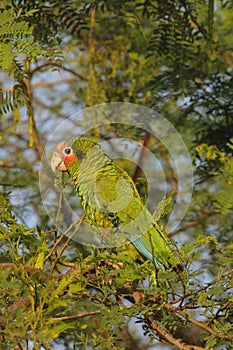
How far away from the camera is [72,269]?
1342 mm

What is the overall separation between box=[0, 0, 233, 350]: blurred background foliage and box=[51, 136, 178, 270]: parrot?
2.0 inches

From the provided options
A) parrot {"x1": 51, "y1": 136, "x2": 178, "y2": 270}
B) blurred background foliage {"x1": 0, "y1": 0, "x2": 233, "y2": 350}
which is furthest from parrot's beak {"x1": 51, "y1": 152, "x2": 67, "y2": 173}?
blurred background foliage {"x1": 0, "y1": 0, "x2": 233, "y2": 350}

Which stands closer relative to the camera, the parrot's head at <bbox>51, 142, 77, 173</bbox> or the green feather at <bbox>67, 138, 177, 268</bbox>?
the green feather at <bbox>67, 138, 177, 268</bbox>

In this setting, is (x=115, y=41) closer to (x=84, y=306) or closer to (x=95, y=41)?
(x=95, y=41)

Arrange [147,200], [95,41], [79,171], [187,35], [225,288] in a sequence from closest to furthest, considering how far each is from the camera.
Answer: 1. [225,288]
2. [147,200]
3. [79,171]
4. [187,35]
5. [95,41]

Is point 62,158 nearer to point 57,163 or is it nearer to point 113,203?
point 57,163

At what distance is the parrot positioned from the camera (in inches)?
51.7

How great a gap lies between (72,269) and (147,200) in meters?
0.23

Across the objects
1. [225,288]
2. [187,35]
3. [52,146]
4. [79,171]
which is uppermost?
[187,35]

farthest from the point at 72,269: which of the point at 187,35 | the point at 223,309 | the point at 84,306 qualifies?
the point at 187,35

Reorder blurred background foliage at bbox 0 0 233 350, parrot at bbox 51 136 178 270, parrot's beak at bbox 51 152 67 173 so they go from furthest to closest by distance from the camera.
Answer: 1. parrot's beak at bbox 51 152 67 173
2. parrot at bbox 51 136 178 270
3. blurred background foliage at bbox 0 0 233 350

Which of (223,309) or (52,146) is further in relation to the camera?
(52,146)

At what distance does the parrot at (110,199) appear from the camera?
1.31m

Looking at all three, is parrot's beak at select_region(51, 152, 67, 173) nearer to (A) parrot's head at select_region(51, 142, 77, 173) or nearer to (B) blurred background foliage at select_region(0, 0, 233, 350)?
(A) parrot's head at select_region(51, 142, 77, 173)
